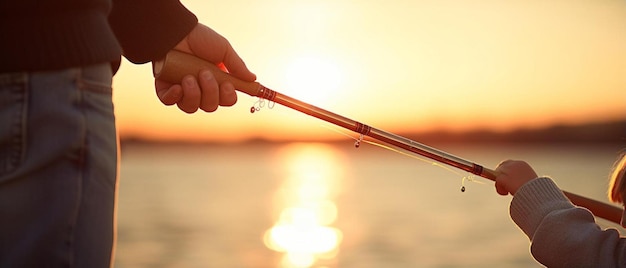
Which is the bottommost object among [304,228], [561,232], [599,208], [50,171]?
[50,171]

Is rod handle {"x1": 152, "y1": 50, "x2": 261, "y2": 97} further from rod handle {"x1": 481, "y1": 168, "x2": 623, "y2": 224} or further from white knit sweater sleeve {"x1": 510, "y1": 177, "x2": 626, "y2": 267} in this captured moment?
rod handle {"x1": 481, "y1": 168, "x2": 623, "y2": 224}

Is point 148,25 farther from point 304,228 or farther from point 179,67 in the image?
point 304,228

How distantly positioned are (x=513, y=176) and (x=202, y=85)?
1072mm

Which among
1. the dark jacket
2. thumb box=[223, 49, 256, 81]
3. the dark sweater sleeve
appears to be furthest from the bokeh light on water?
the dark jacket

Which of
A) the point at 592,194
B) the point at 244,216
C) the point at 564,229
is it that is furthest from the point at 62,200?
the point at 592,194

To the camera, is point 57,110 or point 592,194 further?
point 592,194

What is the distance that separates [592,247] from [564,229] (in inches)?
3.5

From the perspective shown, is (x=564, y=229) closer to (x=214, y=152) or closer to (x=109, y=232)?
(x=109, y=232)

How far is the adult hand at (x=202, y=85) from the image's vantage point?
187cm

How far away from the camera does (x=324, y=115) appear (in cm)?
211

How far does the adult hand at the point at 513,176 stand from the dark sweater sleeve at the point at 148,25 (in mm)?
1181

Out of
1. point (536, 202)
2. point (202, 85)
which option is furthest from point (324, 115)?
point (536, 202)

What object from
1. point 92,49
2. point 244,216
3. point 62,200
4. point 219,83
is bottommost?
point 62,200

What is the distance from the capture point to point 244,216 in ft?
41.9
